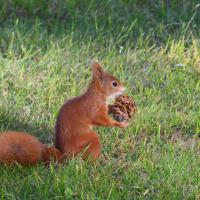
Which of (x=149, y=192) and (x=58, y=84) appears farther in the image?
(x=58, y=84)

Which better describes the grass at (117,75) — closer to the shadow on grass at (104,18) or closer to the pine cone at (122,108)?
the shadow on grass at (104,18)

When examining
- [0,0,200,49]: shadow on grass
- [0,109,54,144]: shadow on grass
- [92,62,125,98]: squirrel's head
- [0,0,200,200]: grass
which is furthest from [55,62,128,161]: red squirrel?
[0,0,200,49]: shadow on grass

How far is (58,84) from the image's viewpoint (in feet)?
21.4

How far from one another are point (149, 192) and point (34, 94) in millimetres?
1817

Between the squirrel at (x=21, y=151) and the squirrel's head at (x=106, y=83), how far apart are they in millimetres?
587

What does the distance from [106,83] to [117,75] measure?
1363 mm

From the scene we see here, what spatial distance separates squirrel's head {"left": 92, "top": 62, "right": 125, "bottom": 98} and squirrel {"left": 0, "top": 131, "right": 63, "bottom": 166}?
59 centimetres

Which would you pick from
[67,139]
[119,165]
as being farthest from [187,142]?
[67,139]

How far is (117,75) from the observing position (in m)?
6.75

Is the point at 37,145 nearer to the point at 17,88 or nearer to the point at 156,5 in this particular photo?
the point at 17,88

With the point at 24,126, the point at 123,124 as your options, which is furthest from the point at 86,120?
the point at 24,126

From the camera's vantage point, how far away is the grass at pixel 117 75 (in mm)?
5000

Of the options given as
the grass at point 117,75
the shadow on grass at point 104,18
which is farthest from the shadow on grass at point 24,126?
the shadow on grass at point 104,18

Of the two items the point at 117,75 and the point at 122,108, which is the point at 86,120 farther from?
the point at 117,75
